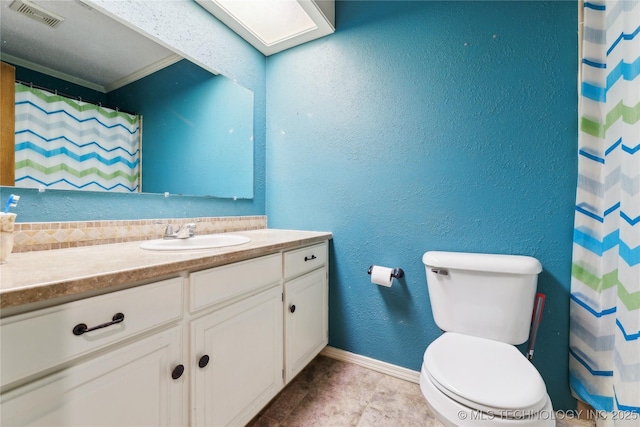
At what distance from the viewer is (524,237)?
1.26 metres

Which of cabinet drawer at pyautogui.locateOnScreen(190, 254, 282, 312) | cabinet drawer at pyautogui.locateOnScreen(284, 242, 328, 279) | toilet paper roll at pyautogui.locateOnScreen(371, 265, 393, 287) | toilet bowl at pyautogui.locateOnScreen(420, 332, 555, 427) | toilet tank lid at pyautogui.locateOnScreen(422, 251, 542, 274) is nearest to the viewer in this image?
toilet bowl at pyautogui.locateOnScreen(420, 332, 555, 427)

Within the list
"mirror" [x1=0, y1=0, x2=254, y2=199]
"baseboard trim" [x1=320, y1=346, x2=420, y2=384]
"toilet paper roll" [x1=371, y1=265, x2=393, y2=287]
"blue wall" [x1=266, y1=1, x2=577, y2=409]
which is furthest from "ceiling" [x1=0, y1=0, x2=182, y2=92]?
"baseboard trim" [x1=320, y1=346, x2=420, y2=384]

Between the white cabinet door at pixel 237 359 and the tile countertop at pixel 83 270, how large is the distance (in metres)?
0.21

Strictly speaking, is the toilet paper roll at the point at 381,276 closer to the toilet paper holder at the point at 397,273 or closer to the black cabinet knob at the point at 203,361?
the toilet paper holder at the point at 397,273

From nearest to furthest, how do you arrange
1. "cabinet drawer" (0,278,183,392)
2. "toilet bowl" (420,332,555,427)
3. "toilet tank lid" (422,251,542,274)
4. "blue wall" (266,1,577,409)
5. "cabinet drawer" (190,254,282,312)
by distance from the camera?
"cabinet drawer" (0,278,183,392) → "toilet bowl" (420,332,555,427) → "cabinet drawer" (190,254,282,312) → "toilet tank lid" (422,251,542,274) → "blue wall" (266,1,577,409)

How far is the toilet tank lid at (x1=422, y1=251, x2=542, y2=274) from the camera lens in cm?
110

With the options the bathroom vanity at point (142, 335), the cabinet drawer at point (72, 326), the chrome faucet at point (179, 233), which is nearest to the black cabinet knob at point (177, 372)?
the bathroom vanity at point (142, 335)

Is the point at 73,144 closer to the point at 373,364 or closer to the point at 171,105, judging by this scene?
the point at 171,105

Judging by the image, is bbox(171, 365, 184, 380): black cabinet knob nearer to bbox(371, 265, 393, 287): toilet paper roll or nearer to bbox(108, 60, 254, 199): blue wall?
bbox(108, 60, 254, 199): blue wall

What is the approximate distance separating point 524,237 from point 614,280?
1.07 feet

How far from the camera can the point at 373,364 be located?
1.61 m

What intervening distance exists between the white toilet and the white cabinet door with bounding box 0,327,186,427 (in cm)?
86

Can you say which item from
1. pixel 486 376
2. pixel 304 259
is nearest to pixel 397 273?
pixel 304 259

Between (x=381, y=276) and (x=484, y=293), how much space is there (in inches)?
19.8
